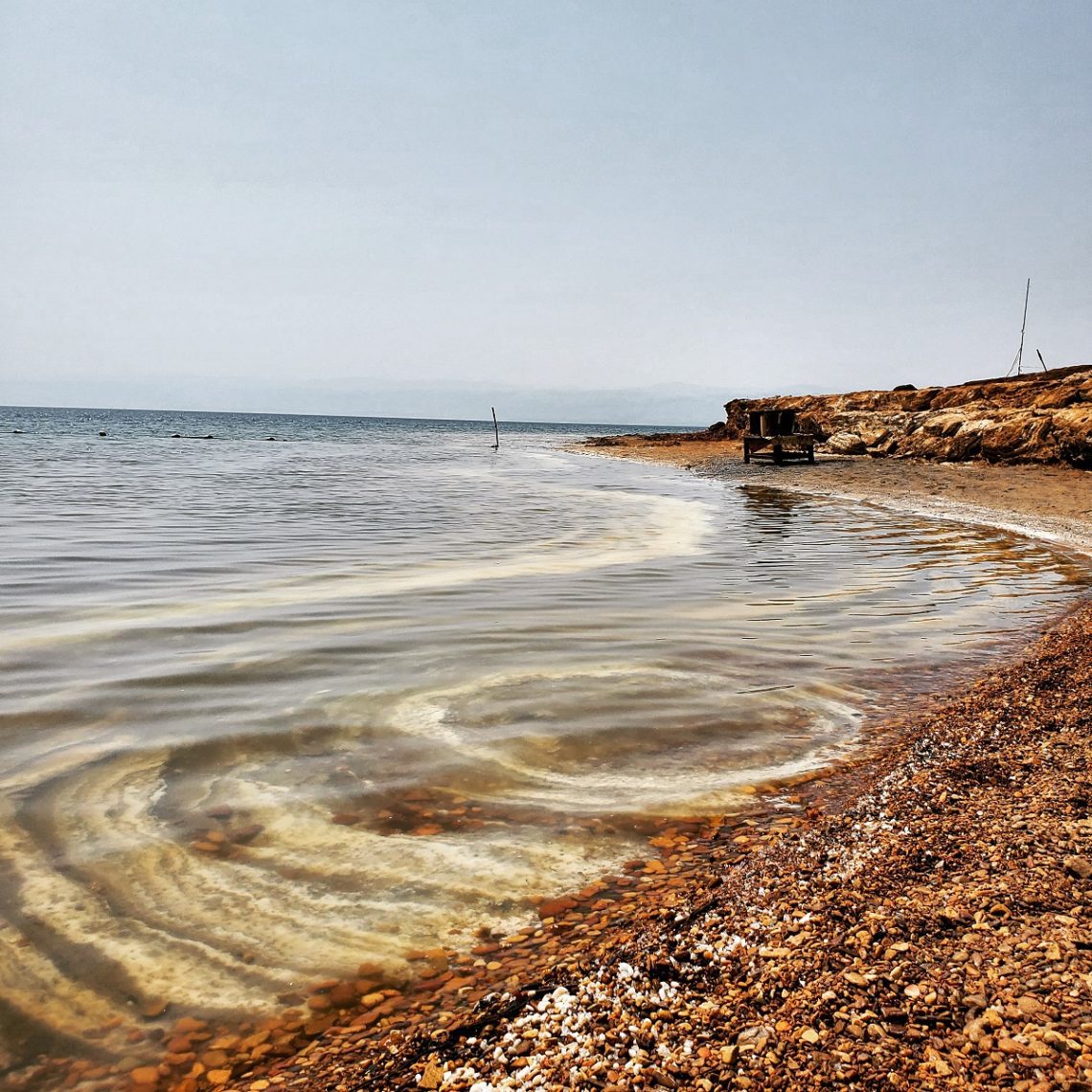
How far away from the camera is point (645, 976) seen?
6.40 feet

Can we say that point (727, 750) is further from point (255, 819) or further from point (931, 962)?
point (255, 819)

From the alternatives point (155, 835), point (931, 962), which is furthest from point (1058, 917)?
point (155, 835)

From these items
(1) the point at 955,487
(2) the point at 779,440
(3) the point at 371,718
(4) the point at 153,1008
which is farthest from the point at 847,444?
(4) the point at 153,1008

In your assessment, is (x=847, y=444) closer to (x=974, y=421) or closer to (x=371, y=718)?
(x=974, y=421)

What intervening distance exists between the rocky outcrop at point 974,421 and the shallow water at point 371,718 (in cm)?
1619

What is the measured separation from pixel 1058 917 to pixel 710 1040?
1075mm

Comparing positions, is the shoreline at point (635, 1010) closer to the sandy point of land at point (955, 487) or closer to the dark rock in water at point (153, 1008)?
the dark rock in water at point (153, 1008)

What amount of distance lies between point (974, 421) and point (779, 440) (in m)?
7.34

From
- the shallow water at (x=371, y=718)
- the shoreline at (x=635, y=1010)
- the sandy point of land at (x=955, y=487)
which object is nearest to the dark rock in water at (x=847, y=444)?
the sandy point of land at (x=955, y=487)

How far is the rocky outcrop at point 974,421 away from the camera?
23641 mm

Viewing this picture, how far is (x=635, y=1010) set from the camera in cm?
181

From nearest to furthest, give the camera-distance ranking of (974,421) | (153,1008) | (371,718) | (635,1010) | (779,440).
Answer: (635,1010), (153,1008), (371,718), (974,421), (779,440)

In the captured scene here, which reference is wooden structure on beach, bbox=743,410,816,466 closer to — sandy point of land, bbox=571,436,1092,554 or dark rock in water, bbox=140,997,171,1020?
sandy point of land, bbox=571,436,1092,554

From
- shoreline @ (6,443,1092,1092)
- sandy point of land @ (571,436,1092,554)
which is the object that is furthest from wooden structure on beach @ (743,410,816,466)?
shoreline @ (6,443,1092,1092)
